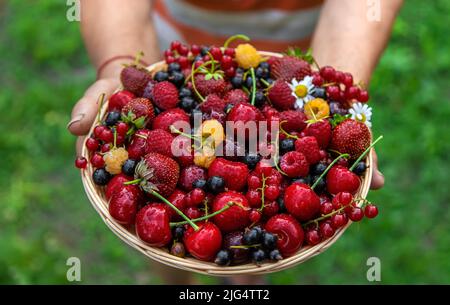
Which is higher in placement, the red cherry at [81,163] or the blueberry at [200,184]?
the blueberry at [200,184]

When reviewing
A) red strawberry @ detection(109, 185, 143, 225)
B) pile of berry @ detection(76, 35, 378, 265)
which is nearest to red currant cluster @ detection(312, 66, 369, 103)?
pile of berry @ detection(76, 35, 378, 265)

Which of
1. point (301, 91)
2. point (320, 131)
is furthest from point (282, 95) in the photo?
point (320, 131)

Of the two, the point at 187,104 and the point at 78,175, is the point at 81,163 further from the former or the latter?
the point at 78,175

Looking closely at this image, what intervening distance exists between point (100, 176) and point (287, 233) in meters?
0.45

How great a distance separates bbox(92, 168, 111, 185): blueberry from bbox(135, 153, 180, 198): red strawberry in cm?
10

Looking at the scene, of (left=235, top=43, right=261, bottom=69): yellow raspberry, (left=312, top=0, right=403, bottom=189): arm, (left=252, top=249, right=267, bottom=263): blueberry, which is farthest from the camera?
(left=312, top=0, right=403, bottom=189): arm

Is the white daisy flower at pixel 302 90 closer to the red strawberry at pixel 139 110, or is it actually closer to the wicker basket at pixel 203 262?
the wicker basket at pixel 203 262

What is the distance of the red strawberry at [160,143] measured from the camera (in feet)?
4.17

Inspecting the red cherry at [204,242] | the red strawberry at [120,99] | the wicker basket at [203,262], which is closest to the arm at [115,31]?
the red strawberry at [120,99]

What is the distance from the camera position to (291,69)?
1430 millimetres

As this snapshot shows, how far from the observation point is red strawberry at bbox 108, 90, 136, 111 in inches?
54.9

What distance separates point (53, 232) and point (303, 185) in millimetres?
1340

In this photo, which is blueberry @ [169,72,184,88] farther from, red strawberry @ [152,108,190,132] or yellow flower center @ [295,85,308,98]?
yellow flower center @ [295,85,308,98]

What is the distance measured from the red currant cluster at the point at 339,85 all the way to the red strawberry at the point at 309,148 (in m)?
0.21
